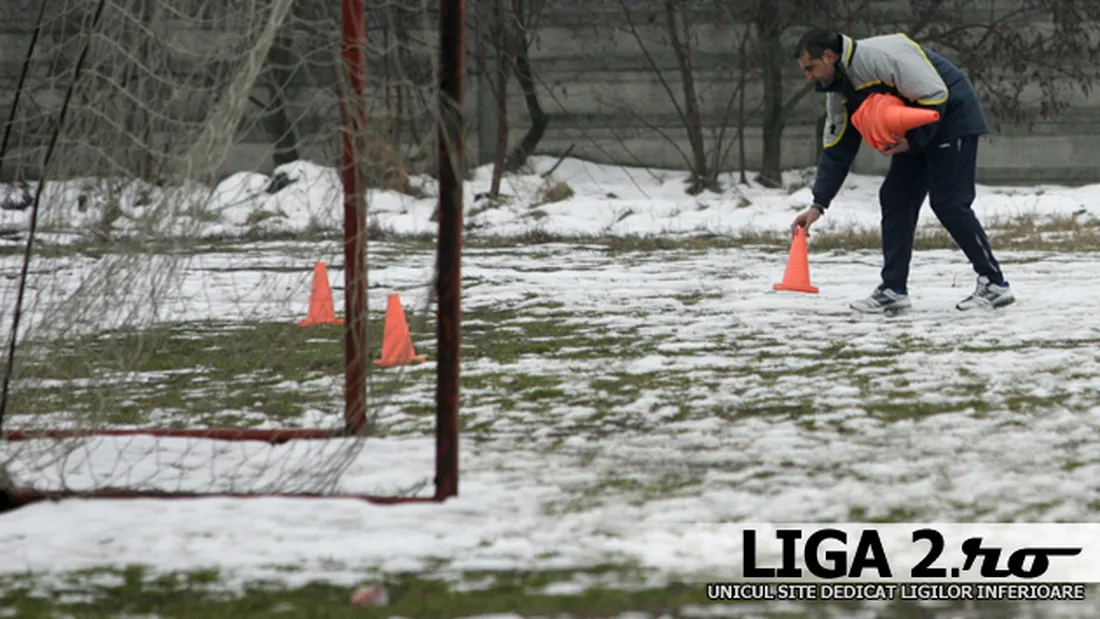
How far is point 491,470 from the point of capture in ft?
15.3

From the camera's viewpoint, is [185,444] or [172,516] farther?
[185,444]

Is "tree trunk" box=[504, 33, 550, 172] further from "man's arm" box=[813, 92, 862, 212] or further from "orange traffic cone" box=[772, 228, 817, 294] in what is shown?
"man's arm" box=[813, 92, 862, 212]

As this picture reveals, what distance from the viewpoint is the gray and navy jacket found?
7.74 meters

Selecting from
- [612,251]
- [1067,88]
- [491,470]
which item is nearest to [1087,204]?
[1067,88]

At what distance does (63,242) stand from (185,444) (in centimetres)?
78

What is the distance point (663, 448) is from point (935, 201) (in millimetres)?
3639

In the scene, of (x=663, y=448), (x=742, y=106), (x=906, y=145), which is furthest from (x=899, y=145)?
(x=742, y=106)

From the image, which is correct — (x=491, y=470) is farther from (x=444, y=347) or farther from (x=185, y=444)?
(x=185, y=444)

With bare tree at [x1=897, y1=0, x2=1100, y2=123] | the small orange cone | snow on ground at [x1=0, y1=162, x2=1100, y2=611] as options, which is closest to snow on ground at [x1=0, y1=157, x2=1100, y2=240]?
the small orange cone

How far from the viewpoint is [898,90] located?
307 inches

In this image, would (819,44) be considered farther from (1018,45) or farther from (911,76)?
(1018,45)

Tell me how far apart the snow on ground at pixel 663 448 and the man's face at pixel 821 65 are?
130 centimetres

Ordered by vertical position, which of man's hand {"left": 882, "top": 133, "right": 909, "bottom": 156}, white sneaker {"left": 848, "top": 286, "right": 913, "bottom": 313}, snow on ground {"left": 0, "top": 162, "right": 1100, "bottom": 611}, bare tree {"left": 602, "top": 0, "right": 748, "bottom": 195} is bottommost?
snow on ground {"left": 0, "top": 162, "right": 1100, "bottom": 611}

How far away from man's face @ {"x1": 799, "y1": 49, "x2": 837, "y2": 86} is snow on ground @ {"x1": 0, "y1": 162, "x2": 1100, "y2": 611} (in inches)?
51.1
